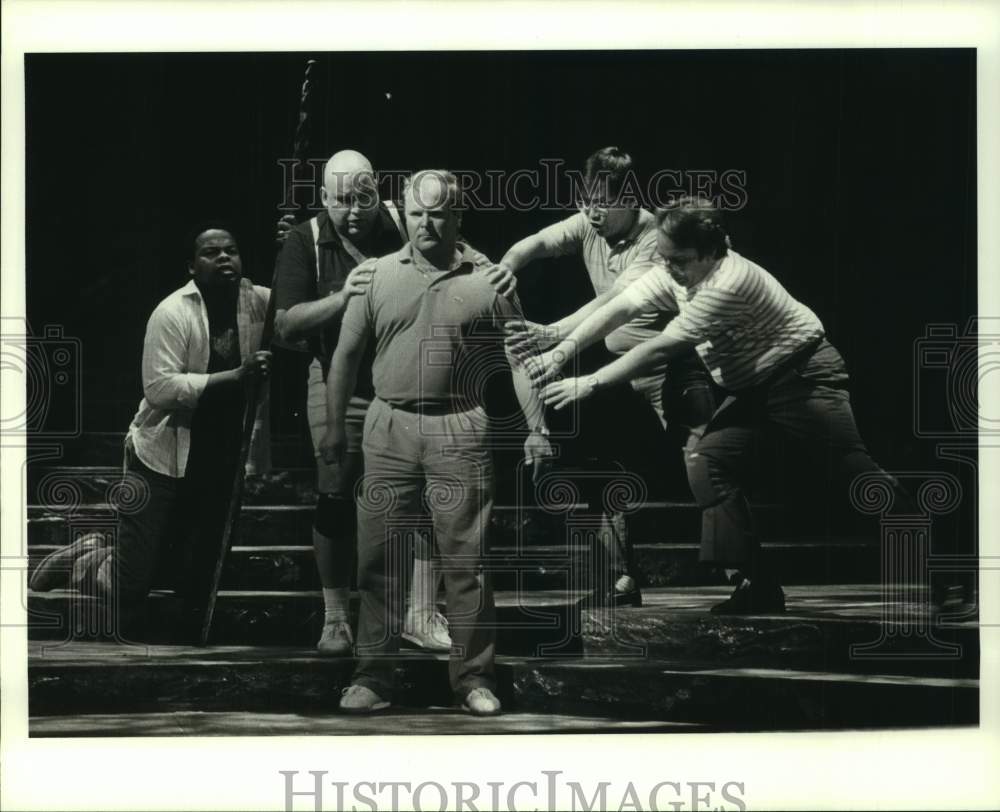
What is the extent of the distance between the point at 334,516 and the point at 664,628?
1.48m

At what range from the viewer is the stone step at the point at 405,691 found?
6789 mm

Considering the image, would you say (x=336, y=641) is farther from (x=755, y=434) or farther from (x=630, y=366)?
(x=755, y=434)

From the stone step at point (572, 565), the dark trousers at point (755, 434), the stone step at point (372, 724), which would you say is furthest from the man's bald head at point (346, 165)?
the stone step at point (372, 724)

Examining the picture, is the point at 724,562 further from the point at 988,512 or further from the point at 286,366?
the point at 286,366

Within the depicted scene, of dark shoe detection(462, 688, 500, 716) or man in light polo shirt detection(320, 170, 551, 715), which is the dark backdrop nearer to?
man in light polo shirt detection(320, 170, 551, 715)

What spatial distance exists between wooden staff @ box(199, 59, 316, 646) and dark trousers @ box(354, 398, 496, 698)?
1.71ft

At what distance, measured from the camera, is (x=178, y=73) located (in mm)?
6914

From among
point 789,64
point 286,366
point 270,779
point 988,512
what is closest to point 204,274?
point 286,366

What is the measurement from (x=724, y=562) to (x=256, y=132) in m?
2.73

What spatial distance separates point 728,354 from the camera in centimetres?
691

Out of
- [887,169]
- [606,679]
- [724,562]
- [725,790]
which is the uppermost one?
[887,169]

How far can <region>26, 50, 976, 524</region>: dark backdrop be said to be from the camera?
689cm

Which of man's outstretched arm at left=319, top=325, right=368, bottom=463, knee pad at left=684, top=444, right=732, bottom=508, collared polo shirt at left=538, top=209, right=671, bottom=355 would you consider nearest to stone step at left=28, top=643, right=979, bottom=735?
knee pad at left=684, top=444, right=732, bottom=508

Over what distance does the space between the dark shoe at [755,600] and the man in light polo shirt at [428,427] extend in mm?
1050
